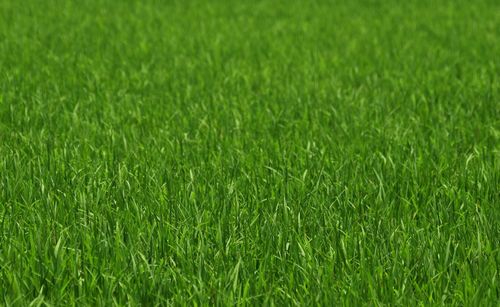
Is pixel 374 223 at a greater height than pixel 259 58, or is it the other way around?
pixel 374 223

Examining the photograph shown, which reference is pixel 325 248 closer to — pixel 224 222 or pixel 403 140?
pixel 224 222

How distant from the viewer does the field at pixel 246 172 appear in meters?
3.01

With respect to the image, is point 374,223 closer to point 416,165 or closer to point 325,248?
point 325,248

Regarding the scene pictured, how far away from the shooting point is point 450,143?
16.4ft

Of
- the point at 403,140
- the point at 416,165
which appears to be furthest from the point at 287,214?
the point at 403,140

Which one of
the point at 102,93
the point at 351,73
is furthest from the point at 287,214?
the point at 351,73

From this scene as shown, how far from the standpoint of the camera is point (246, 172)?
14.3 ft

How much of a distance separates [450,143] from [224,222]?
2.00 meters

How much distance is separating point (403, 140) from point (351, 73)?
8.01ft

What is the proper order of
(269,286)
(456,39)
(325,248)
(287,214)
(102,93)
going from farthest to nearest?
(456,39)
(102,93)
(287,214)
(325,248)
(269,286)

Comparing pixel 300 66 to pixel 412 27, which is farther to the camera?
pixel 412 27

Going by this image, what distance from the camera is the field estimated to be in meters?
3.01

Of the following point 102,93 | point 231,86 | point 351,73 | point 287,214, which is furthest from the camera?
point 351,73

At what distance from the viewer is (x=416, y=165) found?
14.4 feet
